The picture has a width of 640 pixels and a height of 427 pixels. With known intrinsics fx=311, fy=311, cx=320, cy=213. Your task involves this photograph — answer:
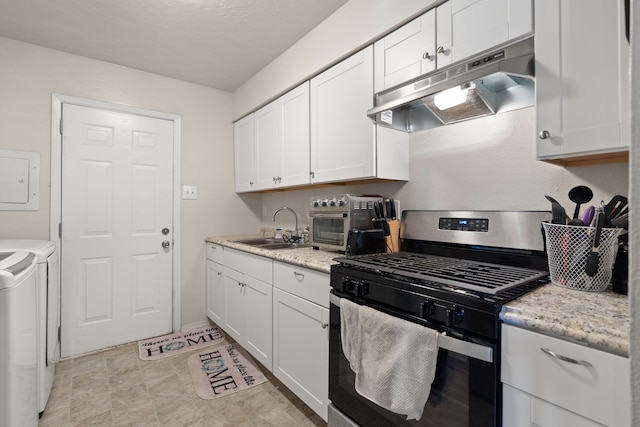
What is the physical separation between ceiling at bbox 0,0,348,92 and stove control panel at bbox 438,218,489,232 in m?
1.46

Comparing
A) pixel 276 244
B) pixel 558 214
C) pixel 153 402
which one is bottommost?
pixel 153 402

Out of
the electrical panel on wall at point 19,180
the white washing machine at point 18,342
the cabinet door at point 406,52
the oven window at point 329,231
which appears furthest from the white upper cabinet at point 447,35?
the electrical panel on wall at point 19,180

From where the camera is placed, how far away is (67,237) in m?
2.51

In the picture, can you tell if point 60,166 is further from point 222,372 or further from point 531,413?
point 531,413

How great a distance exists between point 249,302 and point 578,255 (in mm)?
1918

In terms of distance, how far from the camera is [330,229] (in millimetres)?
2000

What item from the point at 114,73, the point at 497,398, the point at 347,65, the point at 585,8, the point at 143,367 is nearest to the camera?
the point at 497,398

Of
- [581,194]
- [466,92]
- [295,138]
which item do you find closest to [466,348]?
[581,194]

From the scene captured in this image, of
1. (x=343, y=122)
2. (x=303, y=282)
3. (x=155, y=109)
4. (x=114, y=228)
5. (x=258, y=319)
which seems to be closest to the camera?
(x=303, y=282)

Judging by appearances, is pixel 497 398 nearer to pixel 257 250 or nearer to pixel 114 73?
pixel 257 250

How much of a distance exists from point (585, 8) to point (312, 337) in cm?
172

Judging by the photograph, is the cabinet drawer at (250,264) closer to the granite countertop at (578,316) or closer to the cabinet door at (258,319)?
the cabinet door at (258,319)

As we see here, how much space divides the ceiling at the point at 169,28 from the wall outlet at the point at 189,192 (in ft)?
3.55

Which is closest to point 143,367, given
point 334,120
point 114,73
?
point 334,120
